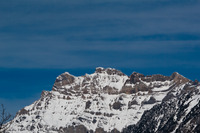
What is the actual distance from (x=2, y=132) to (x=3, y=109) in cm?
319

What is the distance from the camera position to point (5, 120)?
62.1 metres

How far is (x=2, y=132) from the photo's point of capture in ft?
206

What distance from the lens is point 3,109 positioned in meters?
61.1

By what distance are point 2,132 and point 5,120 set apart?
162 cm

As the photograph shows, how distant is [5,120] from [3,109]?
163cm
